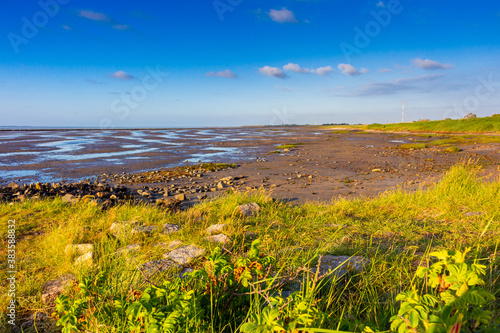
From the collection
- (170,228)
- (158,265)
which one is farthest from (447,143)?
(158,265)

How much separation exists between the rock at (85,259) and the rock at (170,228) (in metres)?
1.18

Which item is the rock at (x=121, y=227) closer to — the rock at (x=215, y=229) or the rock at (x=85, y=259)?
the rock at (x=85, y=259)

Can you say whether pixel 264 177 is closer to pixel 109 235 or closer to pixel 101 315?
pixel 109 235

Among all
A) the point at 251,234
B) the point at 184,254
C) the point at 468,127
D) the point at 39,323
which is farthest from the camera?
the point at 468,127

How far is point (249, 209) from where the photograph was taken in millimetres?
6023

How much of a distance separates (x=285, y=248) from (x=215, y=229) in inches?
60.5

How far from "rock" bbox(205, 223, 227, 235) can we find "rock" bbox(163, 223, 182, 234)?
519 mm

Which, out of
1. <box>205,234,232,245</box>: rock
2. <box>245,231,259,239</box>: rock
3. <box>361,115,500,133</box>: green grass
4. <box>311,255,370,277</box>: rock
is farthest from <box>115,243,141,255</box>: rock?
<box>361,115,500,133</box>: green grass

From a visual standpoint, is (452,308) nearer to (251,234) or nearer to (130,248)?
(251,234)

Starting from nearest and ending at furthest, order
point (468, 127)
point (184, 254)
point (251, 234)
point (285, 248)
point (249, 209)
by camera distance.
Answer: point (285, 248) < point (184, 254) < point (251, 234) < point (249, 209) < point (468, 127)

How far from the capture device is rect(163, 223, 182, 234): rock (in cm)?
461

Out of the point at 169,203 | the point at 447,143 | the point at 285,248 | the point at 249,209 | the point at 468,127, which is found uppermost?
the point at 468,127

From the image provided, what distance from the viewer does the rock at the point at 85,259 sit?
347cm

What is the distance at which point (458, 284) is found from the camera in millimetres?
1388
